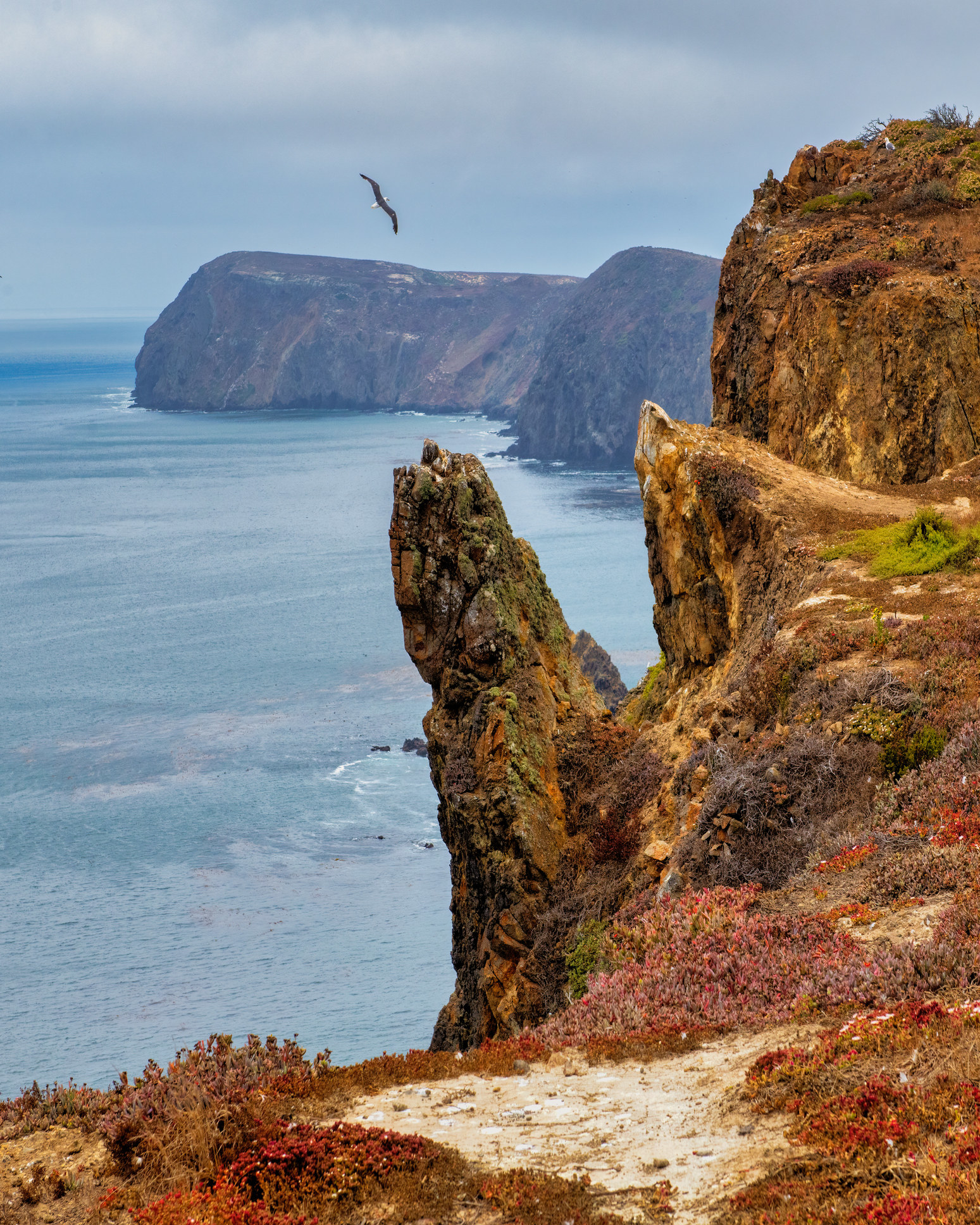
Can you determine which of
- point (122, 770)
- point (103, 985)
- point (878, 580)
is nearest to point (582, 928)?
point (878, 580)

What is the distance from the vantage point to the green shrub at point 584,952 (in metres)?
17.0

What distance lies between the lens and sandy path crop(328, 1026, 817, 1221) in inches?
269

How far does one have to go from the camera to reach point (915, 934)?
31.0ft

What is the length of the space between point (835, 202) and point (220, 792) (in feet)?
163

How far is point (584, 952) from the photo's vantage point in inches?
695

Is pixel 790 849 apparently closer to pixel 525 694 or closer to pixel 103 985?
pixel 525 694

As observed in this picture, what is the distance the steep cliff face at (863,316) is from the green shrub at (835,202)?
47mm

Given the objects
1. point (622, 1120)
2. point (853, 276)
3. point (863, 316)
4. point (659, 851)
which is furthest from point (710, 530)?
point (622, 1120)

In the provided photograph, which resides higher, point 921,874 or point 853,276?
point 853,276

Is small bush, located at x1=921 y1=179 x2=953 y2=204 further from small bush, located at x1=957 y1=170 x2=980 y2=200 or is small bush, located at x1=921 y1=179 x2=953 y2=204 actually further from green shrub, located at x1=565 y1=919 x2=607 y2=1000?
green shrub, located at x1=565 y1=919 x2=607 y2=1000

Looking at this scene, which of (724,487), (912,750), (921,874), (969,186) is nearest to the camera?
(921,874)

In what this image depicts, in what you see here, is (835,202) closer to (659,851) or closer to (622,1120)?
(659,851)

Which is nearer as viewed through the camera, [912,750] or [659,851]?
[912,750]

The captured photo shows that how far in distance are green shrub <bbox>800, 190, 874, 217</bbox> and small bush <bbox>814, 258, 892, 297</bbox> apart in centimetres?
578
